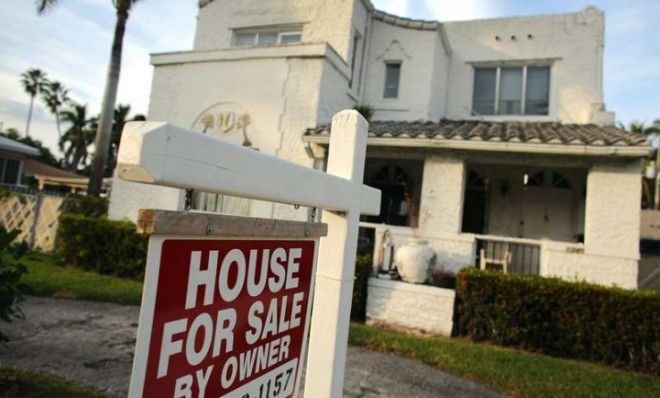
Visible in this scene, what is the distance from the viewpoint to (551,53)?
12352 mm

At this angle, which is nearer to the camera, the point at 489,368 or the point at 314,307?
the point at 314,307

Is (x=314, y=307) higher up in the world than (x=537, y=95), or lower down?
lower down

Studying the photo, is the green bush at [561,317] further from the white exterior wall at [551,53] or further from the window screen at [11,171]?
the window screen at [11,171]

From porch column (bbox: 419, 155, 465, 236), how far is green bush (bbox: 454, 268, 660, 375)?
1.42 meters

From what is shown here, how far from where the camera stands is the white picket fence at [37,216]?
12.7 m

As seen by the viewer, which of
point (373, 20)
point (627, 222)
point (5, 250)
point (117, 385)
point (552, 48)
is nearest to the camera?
point (5, 250)

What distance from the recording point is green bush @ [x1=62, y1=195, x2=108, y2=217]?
12.2m

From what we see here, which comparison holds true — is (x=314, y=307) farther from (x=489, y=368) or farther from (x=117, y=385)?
(x=489, y=368)

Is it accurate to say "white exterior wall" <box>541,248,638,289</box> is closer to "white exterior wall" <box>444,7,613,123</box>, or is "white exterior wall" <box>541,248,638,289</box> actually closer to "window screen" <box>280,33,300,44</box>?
"white exterior wall" <box>444,7,613,123</box>

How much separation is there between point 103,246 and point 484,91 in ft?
38.5

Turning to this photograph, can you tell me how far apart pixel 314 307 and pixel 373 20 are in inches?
515

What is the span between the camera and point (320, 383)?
5.51ft

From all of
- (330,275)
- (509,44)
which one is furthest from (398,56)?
(330,275)

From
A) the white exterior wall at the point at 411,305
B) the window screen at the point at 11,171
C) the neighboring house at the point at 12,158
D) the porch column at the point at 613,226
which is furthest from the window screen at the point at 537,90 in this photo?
the window screen at the point at 11,171
